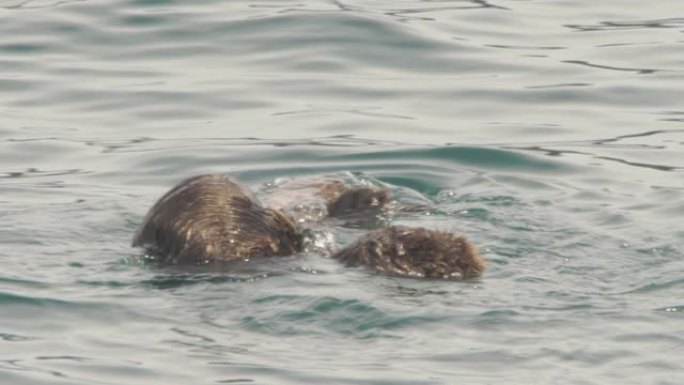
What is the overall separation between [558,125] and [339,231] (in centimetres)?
328

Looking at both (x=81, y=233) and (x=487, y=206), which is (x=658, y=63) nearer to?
(x=487, y=206)

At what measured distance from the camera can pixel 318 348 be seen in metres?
7.55

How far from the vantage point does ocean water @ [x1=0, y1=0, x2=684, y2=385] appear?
7527mm

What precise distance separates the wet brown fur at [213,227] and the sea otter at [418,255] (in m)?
0.46

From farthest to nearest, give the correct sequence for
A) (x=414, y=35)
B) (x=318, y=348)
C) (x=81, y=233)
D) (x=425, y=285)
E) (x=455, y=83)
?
(x=414, y=35), (x=455, y=83), (x=81, y=233), (x=425, y=285), (x=318, y=348)

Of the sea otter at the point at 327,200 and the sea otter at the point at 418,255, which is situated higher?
the sea otter at the point at 418,255

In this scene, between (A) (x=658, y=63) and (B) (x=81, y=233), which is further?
(A) (x=658, y=63)

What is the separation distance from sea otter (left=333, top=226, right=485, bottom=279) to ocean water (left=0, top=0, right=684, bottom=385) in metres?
0.11

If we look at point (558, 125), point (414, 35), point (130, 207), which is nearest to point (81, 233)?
point (130, 207)

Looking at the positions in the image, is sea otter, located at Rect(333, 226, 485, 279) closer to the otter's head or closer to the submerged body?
the submerged body

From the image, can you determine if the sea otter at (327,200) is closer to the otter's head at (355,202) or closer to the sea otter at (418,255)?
the otter's head at (355,202)

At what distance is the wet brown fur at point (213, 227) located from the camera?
8844 mm

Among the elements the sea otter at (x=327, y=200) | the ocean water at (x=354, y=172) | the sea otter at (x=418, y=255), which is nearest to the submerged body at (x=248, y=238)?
the sea otter at (x=418, y=255)

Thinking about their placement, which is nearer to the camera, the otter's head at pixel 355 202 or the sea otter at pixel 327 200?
the sea otter at pixel 327 200
